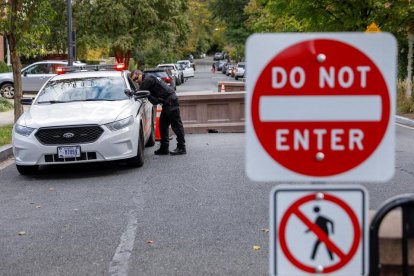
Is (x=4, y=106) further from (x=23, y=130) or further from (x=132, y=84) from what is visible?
(x=23, y=130)

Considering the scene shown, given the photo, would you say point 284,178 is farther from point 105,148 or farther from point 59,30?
point 59,30

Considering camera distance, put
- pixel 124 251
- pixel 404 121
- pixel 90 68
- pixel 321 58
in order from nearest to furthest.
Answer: pixel 321 58
pixel 124 251
pixel 90 68
pixel 404 121

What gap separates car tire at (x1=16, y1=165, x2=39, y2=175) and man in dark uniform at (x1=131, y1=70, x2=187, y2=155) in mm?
2620

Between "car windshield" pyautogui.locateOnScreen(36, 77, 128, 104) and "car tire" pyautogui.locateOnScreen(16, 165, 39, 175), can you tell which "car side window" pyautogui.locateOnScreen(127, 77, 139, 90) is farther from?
"car tire" pyautogui.locateOnScreen(16, 165, 39, 175)

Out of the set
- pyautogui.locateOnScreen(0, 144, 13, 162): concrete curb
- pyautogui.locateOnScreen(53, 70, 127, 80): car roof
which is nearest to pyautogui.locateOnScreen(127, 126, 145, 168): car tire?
pyautogui.locateOnScreen(53, 70, 127, 80): car roof

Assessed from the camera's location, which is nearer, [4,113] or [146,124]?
[146,124]

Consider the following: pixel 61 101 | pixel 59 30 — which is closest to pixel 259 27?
pixel 59 30

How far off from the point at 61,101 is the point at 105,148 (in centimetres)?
167

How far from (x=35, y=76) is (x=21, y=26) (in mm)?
16061

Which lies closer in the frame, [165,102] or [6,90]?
[165,102]

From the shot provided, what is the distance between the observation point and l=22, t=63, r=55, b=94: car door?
3127 centimetres

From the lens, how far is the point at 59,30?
47219mm

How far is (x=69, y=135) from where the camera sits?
10.0 m

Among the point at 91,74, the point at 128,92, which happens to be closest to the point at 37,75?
the point at 91,74
